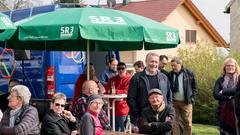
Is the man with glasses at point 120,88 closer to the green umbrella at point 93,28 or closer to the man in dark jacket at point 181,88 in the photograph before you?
the man in dark jacket at point 181,88

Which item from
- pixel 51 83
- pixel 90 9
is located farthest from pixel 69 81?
pixel 90 9

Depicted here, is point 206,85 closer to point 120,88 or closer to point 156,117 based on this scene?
point 120,88

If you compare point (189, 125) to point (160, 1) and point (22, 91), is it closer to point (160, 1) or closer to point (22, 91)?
point (22, 91)

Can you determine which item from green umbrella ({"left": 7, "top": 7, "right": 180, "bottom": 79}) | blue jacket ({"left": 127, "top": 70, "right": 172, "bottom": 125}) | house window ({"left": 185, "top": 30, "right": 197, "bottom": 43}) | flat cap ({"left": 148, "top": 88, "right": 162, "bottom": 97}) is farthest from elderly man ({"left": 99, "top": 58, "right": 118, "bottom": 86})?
house window ({"left": 185, "top": 30, "right": 197, "bottom": 43})

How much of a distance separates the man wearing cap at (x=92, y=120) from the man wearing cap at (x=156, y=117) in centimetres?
69

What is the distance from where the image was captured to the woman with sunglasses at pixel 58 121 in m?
6.63

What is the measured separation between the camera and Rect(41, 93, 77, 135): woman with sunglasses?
6633 mm

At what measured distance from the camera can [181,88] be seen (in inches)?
415

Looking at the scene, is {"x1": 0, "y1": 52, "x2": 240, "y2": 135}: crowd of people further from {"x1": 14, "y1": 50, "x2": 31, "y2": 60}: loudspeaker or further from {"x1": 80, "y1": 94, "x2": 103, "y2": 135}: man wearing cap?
{"x1": 14, "y1": 50, "x2": 31, "y2": 60}: loudspeaker

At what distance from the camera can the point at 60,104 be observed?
6750 mm

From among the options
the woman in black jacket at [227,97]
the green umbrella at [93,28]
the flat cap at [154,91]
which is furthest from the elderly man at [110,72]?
the flat cap at [154,91]

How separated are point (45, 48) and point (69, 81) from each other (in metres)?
1.17

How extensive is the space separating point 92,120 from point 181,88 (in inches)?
177

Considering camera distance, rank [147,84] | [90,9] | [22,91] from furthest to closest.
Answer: [90,9] < [147,84] < [22,91]
